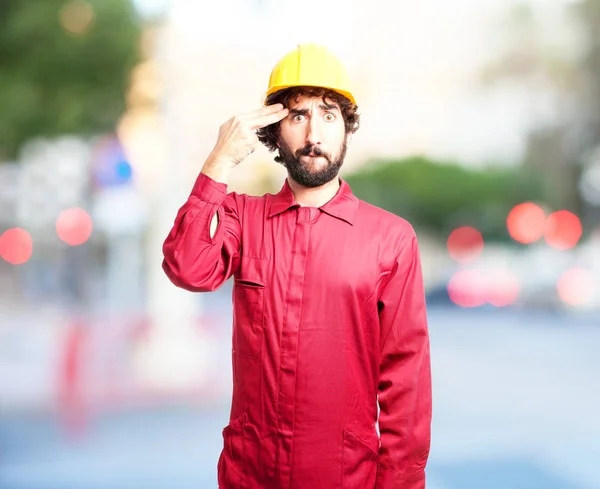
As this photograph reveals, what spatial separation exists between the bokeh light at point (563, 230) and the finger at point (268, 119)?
10.5 meters

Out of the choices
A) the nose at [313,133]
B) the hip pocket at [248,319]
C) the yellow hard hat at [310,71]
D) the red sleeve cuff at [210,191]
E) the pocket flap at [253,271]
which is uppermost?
the yellow hard hat at [310,71]

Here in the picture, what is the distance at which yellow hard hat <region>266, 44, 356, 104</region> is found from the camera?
53.7 inches

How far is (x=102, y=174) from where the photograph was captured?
776 cm

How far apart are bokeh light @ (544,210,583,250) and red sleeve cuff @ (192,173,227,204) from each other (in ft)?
34.8

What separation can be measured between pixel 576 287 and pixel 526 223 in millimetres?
3697

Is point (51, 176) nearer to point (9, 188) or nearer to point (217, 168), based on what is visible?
point (9, 188)

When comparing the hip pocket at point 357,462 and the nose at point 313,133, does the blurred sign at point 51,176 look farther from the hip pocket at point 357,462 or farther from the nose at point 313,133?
the hip pocket at point 357,462

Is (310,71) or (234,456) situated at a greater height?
(310,71)

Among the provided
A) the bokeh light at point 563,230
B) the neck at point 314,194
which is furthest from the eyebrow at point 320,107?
the bokeh light at point 563,230

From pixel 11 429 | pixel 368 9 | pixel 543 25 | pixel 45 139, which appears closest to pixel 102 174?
pixel 11 429

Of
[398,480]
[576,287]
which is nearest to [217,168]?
[398,480]

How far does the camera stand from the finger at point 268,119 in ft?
4.42

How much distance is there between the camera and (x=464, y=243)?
505 inches

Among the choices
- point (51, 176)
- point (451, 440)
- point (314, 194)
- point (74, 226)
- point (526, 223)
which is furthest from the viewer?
point (74, 226)
